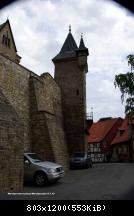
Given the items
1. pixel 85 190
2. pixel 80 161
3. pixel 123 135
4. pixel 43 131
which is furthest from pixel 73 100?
pixel 85 190

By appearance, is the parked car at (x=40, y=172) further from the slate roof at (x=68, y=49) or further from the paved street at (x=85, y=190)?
the slate roof at (x=68, y=49)

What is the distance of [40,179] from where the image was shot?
14.4 meters

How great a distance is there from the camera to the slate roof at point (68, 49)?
34.5 meters

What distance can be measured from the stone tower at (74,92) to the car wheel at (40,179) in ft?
52.4

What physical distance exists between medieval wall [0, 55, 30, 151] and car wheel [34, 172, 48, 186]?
6.23 m

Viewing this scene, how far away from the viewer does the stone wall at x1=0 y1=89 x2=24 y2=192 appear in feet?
40.8

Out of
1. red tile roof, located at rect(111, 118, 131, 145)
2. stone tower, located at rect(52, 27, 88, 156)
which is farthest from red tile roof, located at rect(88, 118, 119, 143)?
stone tower, located at rect(52, 27, 88, 156)

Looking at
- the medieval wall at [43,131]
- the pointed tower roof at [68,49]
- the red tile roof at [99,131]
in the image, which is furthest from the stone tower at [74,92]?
the red tile roof at [99,131]

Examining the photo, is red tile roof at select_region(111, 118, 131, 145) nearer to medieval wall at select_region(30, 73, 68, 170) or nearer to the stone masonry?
the stone masonry

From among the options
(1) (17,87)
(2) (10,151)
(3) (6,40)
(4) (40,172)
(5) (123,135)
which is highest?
(3) (6,40)

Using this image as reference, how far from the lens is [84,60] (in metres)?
32.8

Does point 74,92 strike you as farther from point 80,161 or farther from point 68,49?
point 80,161
